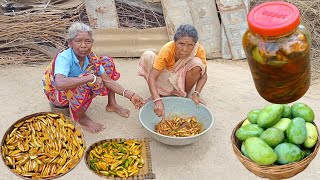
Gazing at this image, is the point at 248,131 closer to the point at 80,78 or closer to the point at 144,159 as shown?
the point at 144,159

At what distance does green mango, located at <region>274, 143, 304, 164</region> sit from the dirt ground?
1238 mm

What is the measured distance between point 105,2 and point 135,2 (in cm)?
51

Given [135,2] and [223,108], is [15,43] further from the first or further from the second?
[223,108]

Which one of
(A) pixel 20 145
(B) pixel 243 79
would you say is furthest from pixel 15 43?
(B) pixel 243 79

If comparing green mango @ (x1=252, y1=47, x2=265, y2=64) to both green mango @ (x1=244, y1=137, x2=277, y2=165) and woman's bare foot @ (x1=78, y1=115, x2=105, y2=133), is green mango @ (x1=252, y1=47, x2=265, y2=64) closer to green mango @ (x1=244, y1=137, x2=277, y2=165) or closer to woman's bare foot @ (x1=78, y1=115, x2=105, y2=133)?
green mango @ (x1=244, y1=137, x2=277, y2=165)

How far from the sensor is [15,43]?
486cm

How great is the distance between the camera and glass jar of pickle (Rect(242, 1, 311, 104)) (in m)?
1.69

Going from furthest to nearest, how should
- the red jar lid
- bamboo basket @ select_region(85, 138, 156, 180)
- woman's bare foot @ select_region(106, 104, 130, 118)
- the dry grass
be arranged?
the dry grass
woman's bare foot @ select_region(106, 104, 130, 118)
bamboo basket @ select_region(85, 138, 156, 180)
the red jar lid

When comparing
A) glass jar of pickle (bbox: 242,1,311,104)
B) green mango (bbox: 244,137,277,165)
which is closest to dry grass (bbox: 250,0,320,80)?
green mango (bbox: 244,137,277,165)

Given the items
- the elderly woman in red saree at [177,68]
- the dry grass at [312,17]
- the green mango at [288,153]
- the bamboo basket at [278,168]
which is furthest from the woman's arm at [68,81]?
the dry grass at [312,17]

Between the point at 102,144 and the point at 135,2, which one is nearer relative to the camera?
the point at 102,144

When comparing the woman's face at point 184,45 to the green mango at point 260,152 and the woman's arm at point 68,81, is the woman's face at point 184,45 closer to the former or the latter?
the woman's arm at point 68,81

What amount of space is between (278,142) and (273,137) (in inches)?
1.6

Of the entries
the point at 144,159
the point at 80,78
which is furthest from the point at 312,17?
the point at 80,78
